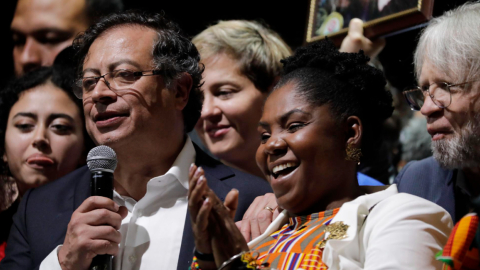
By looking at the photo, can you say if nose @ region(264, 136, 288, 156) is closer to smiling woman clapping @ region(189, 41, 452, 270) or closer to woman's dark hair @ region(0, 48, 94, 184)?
smiling woman clapping @ region(189, 41, 452, 270)

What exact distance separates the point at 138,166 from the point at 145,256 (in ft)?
1.33

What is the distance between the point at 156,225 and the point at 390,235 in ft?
3.57

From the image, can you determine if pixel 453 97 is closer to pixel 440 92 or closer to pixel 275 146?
pixel 440 92

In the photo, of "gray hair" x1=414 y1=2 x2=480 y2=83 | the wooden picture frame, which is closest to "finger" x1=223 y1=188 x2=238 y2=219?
"gray hair" x1=414 y1=2 x2=480 y2=83

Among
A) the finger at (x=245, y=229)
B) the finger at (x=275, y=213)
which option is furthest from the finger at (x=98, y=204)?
the finger at (x=275, y=213)

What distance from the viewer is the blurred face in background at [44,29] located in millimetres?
4055

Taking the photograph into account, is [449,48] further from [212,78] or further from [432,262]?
[212,78]

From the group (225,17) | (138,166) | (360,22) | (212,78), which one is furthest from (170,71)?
(225,17)

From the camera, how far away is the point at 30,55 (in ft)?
13.3

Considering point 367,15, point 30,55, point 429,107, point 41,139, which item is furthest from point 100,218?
point 30,55

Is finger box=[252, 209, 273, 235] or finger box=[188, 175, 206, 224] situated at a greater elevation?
finger box=[188, 175, 206, 224]

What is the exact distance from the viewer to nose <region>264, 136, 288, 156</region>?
2.07 metres

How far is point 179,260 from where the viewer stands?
91.0 inches

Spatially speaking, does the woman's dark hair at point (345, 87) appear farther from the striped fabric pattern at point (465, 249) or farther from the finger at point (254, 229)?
the striped fabric pattern at point (465, 249)
